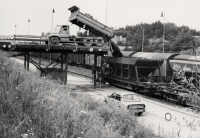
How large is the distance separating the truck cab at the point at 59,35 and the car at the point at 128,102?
7856 millimetres

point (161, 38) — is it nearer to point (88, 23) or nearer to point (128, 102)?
point (88, 23)

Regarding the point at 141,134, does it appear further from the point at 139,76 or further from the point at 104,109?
the point at 139,76

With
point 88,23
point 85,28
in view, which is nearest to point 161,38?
point 85,28

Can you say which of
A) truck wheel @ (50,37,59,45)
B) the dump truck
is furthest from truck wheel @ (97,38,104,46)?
truck wheel @ (50,37,59,45)

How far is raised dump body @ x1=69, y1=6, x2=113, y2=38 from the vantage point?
21.5m

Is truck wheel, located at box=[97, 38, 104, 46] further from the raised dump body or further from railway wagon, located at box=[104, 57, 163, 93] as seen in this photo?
railway wagon, located at box=[104, 57, 163, 93]

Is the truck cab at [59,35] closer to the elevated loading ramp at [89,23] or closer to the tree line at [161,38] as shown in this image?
the elevated loading ramp at [89,23]

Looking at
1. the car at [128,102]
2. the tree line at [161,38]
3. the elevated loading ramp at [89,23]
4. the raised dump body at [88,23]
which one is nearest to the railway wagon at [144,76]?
the elevated loading ramp at [89,23]

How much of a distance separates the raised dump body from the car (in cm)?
793

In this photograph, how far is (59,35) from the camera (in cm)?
2272

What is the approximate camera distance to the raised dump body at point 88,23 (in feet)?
70.7

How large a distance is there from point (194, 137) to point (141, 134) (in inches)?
106

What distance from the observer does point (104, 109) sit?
1155cm

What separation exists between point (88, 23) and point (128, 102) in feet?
30.1
